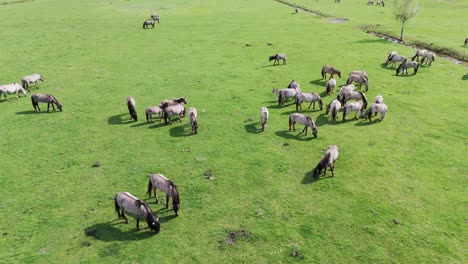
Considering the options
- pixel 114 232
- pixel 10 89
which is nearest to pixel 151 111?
pixel 114 232

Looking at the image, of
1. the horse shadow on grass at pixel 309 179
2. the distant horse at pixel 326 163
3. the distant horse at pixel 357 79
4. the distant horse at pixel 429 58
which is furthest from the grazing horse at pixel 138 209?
the distant horse at pixel 429 58

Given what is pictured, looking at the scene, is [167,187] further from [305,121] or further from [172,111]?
[305,121]

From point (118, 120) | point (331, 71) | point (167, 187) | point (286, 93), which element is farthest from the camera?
point (331, 71)

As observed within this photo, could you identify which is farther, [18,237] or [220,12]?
[220,12]

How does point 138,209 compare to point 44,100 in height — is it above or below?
below

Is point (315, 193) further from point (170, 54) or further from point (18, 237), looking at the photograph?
point (170, 54)

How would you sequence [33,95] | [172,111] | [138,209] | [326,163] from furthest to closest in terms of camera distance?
[33,95]
[172,111]
[326,163]
[138,209]

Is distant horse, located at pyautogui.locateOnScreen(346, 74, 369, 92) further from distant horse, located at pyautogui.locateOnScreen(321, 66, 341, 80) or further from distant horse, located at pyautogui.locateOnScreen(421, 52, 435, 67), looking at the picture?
distant horse, located at pyautogui.locateOnScreen(421, 52, 435, 67)

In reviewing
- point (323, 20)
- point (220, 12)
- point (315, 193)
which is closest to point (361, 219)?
point (315, 193)
